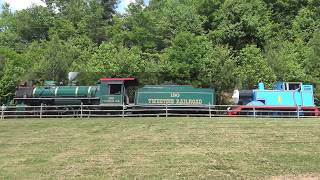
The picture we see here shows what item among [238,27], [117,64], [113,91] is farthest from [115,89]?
[238,27]

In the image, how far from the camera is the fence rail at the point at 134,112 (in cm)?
3153

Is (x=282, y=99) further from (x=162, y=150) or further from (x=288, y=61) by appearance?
(x=162, y=150)

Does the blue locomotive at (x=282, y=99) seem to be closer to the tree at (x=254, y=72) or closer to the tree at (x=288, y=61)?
the tree at (x=254, y=72)

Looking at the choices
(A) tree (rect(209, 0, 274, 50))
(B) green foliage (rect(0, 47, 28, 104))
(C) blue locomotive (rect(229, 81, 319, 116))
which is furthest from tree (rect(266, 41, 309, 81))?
(B) green foliage (rect(0, 47, 28, 104))

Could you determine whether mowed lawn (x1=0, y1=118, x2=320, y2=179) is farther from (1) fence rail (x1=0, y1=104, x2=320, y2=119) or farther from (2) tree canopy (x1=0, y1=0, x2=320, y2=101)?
(2) tree canopy (x1=0, y1=0, x2=320, y2=101)

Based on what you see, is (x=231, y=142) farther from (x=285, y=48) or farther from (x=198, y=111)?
(x=285, y=48)

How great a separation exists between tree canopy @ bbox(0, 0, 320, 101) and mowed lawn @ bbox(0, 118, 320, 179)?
20.2 m

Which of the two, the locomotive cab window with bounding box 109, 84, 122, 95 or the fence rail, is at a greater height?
the locomotive cab window with bounding box 109, 84, 122, 95

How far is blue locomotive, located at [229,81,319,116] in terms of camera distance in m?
32.0

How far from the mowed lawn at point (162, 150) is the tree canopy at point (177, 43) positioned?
20.2m

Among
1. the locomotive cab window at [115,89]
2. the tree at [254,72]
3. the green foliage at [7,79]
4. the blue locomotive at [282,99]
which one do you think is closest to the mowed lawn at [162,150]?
the blue locomotive at [282,99]

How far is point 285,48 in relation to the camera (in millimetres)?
51750

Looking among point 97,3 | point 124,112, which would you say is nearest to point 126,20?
point 97,3

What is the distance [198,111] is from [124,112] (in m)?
5.09
